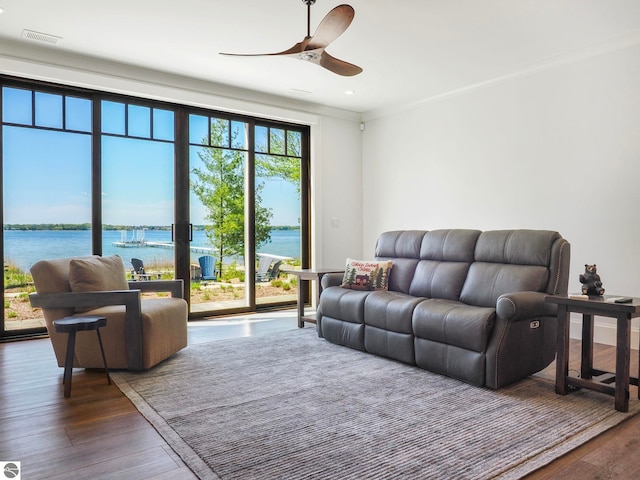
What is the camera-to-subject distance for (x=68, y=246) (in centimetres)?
457

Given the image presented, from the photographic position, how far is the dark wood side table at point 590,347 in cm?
249

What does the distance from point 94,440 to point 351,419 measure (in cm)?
128

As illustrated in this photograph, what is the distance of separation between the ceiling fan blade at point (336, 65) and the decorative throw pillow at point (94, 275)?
228cm

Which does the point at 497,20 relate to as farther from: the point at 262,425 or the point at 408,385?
the point at 262,425

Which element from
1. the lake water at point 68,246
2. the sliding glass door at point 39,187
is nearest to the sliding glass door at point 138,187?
the lake water at point 68,246

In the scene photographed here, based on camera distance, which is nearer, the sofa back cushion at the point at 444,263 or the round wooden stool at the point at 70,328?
the round wooden stool at the point at 70,328

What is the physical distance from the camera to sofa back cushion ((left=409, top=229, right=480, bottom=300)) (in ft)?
12.4

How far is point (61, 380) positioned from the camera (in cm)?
310

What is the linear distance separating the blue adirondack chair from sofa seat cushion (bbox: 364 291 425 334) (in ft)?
7.88

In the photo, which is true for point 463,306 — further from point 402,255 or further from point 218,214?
point 218,214

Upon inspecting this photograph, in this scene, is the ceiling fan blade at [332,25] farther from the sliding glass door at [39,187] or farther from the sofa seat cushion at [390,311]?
the sliding glass door at [39,187]

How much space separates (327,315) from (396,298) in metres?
0.81

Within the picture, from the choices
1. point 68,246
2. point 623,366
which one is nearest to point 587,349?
point 623,366

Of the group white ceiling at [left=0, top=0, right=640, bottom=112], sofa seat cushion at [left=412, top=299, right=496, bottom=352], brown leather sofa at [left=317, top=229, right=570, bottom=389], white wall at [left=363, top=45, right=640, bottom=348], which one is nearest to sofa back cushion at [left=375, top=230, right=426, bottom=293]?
brown leather sofa at [left=317, top=229, right=570, bottom=389]
